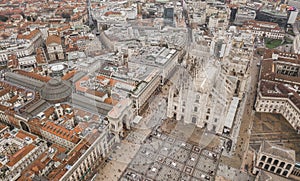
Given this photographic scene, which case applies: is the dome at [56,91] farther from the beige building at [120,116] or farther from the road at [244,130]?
the road at [244,130]

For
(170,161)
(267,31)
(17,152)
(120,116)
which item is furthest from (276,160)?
(267,31)

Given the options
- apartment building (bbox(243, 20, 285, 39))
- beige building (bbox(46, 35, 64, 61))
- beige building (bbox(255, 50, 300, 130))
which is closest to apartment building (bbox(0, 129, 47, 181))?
beige building (bbox(46, 35, 64, 61))

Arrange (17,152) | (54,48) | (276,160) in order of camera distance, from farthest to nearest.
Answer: (54,48) → (276,160) → (17,152)

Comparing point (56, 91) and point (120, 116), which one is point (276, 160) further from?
point (56, 91)

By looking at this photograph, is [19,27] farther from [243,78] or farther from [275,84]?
[275,84]

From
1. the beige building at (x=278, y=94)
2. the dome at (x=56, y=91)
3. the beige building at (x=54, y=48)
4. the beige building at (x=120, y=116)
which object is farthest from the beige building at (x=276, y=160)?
the beige building at (x=54, y=48)

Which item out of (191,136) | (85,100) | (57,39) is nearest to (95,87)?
(85,100)
